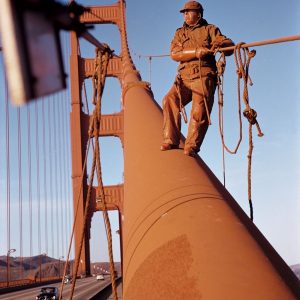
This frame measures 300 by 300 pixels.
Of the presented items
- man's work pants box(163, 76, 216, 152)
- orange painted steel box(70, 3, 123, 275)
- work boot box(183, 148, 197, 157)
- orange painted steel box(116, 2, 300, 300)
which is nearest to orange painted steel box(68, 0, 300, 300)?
orange painted steel box(116, 2, 300, 300)

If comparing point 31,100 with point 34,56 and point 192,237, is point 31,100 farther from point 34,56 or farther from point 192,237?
point 192,237

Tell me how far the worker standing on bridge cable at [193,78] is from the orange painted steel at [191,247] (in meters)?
0.54

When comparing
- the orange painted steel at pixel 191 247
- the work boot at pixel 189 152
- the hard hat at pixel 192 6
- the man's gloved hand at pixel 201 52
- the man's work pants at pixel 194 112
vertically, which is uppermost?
the hard hat at pixel 192 6

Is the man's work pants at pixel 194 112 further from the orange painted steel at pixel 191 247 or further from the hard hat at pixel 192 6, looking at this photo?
the hard hat at pixel 192 6

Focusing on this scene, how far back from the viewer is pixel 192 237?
220 centimetres

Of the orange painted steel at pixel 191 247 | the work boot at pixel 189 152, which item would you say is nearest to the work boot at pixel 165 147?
the work boot at pixel 189 152

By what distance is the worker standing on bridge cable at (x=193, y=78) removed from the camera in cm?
378

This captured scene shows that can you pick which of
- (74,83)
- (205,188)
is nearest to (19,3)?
(205,188)

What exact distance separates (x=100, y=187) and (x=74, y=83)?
3092 cm

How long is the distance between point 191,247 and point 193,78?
2003 millimetres

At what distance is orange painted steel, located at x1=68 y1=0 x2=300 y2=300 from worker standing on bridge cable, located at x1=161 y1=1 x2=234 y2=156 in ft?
1.78

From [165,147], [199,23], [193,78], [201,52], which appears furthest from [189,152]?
[199,23]

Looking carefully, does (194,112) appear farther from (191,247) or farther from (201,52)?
(191,247)

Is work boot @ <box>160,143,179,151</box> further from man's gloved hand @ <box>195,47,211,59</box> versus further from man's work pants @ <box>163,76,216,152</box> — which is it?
man's gloved hand @ <box>195,47,211,59</box>
